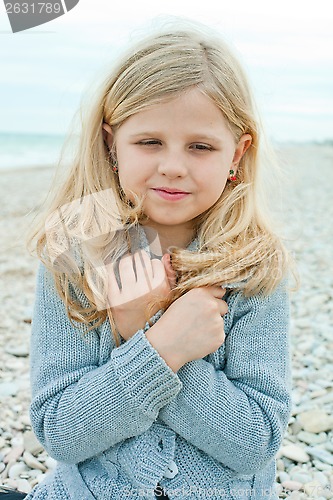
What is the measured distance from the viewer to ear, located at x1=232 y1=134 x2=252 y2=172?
2098mm

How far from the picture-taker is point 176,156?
6.11 ft

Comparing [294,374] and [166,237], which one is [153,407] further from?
[294,374]

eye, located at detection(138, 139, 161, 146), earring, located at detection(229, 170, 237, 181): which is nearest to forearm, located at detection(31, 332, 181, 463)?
eye, located at detection(138, 139, 161, 146)

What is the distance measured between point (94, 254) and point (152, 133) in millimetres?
403

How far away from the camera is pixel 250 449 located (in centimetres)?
185

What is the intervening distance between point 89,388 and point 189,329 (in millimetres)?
312

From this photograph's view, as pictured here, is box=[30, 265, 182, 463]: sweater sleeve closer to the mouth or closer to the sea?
the mouth

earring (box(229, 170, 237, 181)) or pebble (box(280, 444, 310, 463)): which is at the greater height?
earring (box(229, 170, 237, 181))

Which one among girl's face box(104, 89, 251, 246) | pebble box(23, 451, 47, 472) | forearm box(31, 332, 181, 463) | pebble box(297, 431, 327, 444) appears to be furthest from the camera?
pebble box(297, 431, 327, 444)

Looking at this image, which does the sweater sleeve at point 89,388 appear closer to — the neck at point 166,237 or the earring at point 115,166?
the neck at point 166,237

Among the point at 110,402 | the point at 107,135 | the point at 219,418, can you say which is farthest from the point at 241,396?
the point at 107,135

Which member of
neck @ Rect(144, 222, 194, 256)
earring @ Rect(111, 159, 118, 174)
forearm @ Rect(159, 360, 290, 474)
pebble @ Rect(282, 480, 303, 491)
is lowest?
pebble @ Rect(282, 480, 303, 491)

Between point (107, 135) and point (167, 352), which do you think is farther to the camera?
point (107, 135)

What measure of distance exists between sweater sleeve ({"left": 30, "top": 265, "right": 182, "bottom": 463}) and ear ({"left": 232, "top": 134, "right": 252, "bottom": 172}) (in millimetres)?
680
